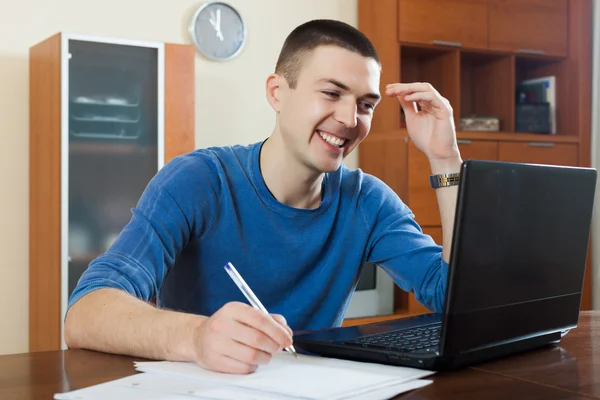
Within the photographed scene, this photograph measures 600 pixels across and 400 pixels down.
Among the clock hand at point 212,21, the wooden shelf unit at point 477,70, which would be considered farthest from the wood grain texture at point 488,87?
the clock hand at point 212,21

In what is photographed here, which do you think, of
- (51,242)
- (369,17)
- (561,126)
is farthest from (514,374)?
(561,126)

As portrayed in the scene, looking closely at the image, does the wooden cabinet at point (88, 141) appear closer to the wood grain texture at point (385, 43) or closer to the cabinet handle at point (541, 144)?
the wood grain texture at point (385, 43)

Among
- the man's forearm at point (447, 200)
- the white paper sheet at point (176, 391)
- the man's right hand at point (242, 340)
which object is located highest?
the man's forearm at point (447, 200)

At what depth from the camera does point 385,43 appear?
4066 millimetres

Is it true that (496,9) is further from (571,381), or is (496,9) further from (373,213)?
(571,381)

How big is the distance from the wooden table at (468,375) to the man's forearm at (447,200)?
482 mm

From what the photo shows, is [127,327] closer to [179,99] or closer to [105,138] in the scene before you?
[105,138]

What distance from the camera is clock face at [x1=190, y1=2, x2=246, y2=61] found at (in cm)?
387

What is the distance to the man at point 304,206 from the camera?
1.63 meters

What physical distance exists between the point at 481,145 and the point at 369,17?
2.94 ft

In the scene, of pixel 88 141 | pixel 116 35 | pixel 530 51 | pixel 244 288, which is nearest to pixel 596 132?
pixel 530 51

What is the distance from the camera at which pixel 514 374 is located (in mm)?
1027

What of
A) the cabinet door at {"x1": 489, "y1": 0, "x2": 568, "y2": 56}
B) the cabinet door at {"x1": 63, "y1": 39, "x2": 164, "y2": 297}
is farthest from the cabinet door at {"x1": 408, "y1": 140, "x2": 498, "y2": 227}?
the cabinet door at {"x1": 63, "y1": 39, "x2": 164, "y2": 297}

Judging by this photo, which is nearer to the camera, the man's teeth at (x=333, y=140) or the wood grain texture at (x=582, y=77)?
the man's teeth at (x=333, y=140)
